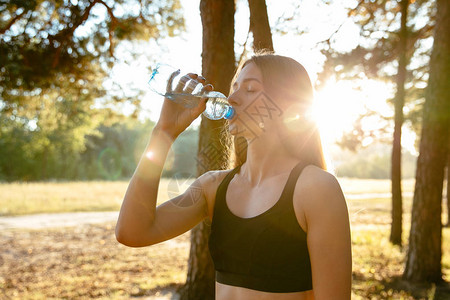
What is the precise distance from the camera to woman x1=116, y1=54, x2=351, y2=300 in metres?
1.61

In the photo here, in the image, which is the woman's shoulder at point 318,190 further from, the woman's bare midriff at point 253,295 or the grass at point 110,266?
the grass at point 110,266

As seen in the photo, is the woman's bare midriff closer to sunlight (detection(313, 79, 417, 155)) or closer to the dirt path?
sunlight (detection(313, 79, 417, 155))

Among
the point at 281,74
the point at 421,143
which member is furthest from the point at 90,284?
the point at 281,74

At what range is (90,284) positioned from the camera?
6965 millimetres

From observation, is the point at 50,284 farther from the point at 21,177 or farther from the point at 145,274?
the point at 21,177

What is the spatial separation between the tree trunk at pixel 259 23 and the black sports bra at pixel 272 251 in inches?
93.8

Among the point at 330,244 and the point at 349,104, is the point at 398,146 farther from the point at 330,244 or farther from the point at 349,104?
the point at 330,244

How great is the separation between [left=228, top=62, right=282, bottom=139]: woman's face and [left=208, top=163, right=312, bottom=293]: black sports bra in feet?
0.85

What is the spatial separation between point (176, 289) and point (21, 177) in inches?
1819

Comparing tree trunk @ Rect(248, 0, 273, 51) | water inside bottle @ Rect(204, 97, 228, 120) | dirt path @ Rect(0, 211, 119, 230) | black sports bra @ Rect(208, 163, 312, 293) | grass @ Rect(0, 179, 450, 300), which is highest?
tree trunk @ Rect(248, 0, 273, 51)

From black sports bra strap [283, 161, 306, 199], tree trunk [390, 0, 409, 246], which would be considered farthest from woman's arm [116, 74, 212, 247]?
tree trunk [390, 0, 409, 246]

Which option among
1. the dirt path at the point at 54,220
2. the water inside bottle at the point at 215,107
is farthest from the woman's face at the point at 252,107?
the dirt path at the point at 54,220

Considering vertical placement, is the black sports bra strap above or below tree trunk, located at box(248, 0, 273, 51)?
below

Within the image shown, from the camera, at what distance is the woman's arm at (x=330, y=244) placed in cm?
159
